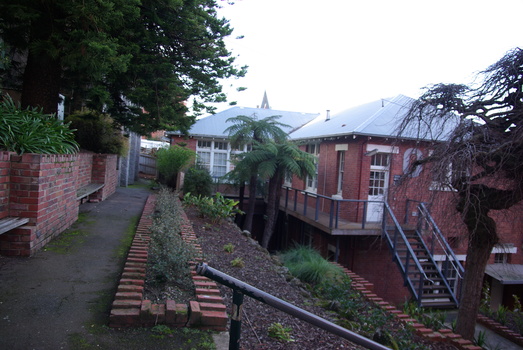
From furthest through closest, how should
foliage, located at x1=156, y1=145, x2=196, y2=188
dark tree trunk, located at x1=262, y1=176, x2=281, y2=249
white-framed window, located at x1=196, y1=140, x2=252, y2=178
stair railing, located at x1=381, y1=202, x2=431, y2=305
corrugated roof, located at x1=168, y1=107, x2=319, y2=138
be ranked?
white-framed window, located at x1=196, y1=140, x2=252, y2=178, corrugated roof, located at x1=168, y1=107, x2=319, y2=138, foliage, located at x1=156, y1=145, x2=196, y2=188, dark tree trunk, located at x1=262, y1=176, x2=281, y2=249, stair railing, located at x1=381, y1=202, x2=431, y2=305

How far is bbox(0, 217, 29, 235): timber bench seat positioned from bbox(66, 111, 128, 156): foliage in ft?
20.3

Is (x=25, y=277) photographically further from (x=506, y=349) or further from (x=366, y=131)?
(x=366, y=131)

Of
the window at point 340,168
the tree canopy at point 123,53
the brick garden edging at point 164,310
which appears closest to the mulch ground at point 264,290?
the brick garden edging at point 164,310

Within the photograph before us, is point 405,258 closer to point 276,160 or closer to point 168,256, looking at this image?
point 276,160

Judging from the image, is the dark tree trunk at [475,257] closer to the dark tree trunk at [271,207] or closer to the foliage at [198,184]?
the dark tree trunk at [271,207]

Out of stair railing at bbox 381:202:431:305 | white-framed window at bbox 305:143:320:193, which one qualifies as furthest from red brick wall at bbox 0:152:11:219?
white-framed window at bbox 305:143:320:193

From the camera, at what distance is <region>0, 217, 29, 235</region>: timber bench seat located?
3.89 m

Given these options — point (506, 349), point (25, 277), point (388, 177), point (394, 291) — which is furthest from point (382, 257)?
point (25, 277)

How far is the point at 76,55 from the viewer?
596cm

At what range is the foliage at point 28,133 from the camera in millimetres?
4645

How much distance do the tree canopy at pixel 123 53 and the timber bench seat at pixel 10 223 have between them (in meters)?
2.67

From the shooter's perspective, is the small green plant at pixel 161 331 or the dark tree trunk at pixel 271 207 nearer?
the small green plant at pixel 161 331

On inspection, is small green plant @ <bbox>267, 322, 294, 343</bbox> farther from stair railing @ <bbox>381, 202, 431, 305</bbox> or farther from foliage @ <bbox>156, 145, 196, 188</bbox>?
foliage @ <bbox>156, 145, 196, 188</bbox>

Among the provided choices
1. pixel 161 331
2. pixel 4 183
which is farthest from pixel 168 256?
pixel 4 183
